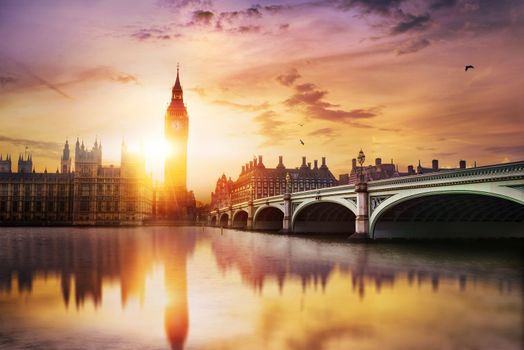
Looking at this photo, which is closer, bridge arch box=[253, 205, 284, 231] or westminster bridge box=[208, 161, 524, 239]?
westminster bridge box=[208, 161, 524, 239]

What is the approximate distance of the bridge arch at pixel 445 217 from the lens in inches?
1670

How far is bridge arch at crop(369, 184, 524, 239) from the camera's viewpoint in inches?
1670

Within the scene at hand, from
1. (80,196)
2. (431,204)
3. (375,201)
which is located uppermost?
(80,196)

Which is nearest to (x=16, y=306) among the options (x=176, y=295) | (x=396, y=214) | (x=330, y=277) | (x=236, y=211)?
(x=176, y=295)

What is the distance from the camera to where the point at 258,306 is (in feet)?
49.9

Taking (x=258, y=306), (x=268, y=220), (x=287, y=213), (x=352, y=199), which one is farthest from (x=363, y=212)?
(x=268, y=220)

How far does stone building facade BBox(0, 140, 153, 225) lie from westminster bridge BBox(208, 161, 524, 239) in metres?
84.0

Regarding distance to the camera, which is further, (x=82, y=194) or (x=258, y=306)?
(x=82, y=194)

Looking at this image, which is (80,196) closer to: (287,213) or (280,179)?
(280,179)

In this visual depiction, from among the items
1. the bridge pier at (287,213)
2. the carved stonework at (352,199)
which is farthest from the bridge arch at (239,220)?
the carved stonework at (352,199)

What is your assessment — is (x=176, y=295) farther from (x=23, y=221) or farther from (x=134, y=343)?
(x=23, y=221)

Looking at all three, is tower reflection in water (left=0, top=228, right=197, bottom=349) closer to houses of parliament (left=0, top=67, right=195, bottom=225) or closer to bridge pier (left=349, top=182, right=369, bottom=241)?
bridge pier (left=349, top=182, right=369, bottom=241)

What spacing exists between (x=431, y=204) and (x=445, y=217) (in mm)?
8770

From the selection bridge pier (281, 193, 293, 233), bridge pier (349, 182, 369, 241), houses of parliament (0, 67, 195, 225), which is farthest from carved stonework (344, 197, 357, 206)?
houses of parliament (0, 67, 195, 225)
